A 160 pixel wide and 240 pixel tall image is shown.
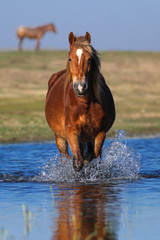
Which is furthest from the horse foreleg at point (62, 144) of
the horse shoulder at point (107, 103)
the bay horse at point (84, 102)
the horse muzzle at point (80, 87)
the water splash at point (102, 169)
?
the horse muzzle at point (80, 87)

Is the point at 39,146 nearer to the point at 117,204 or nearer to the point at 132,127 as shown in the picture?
the point at 132,127

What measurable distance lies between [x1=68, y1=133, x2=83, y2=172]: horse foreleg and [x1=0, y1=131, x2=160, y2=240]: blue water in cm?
22

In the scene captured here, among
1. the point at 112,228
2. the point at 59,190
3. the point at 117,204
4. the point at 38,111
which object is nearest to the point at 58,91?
the point at 59,190

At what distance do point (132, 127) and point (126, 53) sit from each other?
2113 centimetres

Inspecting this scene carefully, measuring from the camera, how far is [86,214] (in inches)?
239

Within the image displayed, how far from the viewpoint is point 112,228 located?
5.38 metres

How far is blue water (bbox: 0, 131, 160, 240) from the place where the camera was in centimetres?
535

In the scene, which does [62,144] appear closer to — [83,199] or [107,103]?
[107,103]

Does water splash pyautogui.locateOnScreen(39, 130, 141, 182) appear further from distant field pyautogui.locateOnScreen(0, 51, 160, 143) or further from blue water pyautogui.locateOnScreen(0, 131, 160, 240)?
distant field pyautogui.locateOnScreen(0, 51, 160, 143)

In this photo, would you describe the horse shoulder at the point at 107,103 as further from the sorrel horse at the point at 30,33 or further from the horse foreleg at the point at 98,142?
the sorrel horse at the point at 30,33

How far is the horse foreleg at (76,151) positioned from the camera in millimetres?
8258

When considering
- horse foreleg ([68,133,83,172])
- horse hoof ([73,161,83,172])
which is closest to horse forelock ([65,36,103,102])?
horse foreleg ([68,133,83,172])

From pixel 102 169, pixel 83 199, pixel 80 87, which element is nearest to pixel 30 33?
pixel 102 169

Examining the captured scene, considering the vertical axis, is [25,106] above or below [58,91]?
below
